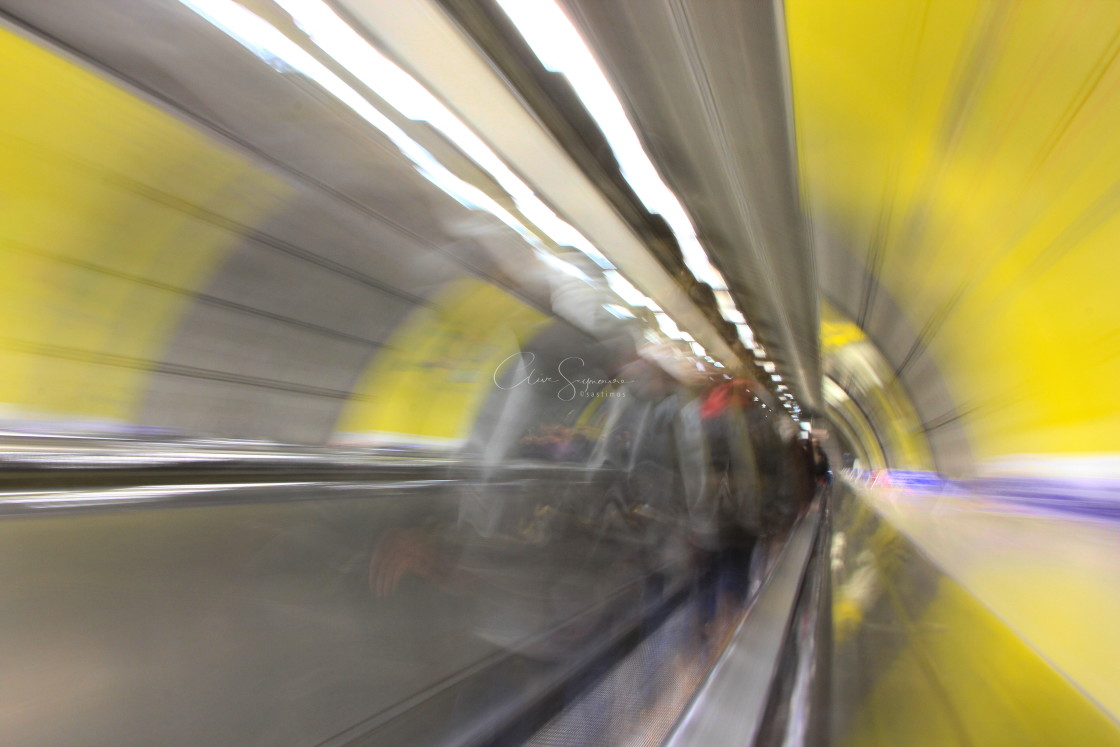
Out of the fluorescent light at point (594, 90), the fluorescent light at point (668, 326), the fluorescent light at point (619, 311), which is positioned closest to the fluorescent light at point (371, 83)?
the fluorescent light at point (594, 90)

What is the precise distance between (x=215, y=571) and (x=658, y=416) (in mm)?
3082

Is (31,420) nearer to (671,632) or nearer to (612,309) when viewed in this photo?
(612,309)

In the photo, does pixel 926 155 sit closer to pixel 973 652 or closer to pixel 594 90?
pixel 594 90

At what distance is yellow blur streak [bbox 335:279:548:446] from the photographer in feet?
10.6

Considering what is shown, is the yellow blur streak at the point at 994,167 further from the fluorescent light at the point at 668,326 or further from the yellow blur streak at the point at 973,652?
the fluorescent light at the point at 668,326

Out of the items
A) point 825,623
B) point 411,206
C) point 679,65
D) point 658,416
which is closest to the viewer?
point 679,65

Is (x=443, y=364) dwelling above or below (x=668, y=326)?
below

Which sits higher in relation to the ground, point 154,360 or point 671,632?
point 154,360

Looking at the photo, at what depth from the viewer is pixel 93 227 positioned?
2529 millimetres

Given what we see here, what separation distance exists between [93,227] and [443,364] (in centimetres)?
158

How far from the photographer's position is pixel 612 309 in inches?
150

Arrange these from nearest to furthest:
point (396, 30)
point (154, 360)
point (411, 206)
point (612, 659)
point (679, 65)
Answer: point (396, 30)
point (679, 65)
point (154, 360)
point (411, 206)
point (612, 659)

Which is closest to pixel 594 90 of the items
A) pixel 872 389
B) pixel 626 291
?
pixel 626 291

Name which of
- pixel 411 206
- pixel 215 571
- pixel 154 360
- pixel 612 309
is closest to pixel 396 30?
pixel 411 206
